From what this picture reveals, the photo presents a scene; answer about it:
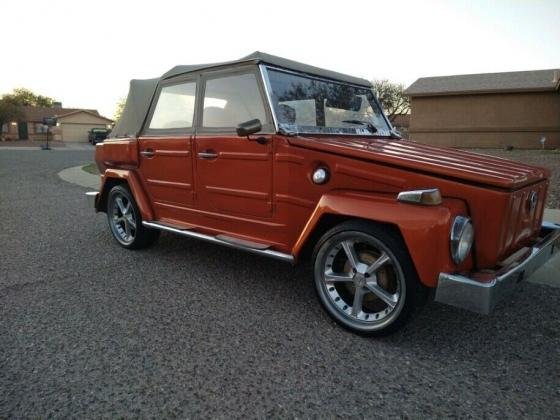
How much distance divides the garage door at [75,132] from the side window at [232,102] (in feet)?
197

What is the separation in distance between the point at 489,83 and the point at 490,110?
206cm

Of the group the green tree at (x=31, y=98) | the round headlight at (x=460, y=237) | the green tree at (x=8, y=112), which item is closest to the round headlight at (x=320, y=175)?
the round headlight at (x=460, y=237)

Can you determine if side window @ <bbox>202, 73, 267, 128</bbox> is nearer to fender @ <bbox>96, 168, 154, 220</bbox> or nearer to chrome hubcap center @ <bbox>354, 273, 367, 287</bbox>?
fender @ <bbox>96, 168, 154, 220</bbox>

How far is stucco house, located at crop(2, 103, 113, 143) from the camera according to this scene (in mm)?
57438

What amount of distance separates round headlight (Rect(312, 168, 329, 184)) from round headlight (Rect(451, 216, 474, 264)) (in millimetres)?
916

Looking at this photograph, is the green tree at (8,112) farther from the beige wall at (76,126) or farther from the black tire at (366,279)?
the black tire at (366,279)

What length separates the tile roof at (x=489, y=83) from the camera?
2381 cm

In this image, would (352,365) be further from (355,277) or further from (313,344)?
(355,277)

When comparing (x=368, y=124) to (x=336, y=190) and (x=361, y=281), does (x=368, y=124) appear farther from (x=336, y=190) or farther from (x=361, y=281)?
(x=361, y=281)

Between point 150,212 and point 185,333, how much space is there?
1877mm

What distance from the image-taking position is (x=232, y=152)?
349 centimetres

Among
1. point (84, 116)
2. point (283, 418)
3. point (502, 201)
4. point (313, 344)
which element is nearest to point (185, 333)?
point (313, 344)

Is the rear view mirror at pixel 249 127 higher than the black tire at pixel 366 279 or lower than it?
higher

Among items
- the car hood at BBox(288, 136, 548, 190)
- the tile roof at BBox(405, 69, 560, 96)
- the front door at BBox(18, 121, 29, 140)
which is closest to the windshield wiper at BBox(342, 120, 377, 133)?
the car hood at BBox(288, 136, 548, 190)
